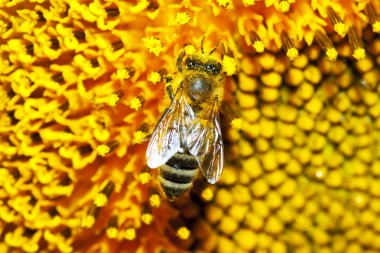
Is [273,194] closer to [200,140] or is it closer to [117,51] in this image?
[200,140]

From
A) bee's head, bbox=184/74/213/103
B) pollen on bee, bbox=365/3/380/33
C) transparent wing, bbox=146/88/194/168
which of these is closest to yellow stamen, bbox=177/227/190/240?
transparent wing, bbox=146/88/194/168

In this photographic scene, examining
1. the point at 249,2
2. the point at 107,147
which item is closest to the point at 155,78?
the point at 107,147

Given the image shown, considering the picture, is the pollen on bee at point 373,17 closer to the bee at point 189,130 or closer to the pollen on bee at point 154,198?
the bee at point 189,130

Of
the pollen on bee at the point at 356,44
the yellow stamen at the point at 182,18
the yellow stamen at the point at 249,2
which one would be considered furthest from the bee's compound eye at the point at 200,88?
the pollen on bee at the point at 356,44

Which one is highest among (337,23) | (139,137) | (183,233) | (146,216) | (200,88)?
(337,23)

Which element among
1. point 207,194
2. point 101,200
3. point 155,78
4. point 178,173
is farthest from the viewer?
point 207,194

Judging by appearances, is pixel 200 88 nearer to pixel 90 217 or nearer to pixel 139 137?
pixel 139 137
